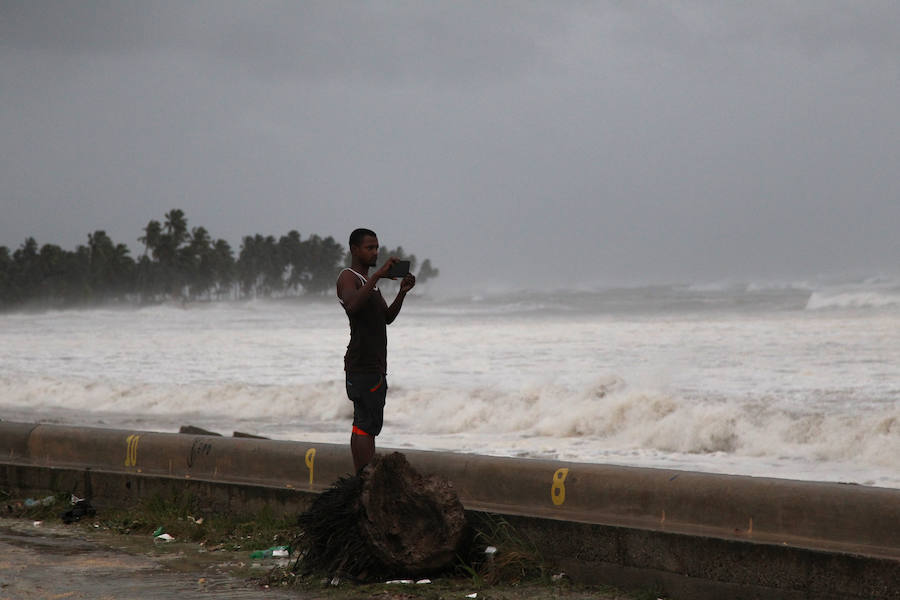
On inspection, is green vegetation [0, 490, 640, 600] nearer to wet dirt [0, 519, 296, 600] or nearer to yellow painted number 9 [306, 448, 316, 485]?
wet dirt [0, 519, 296, 600]

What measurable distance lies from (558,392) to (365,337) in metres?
14.5

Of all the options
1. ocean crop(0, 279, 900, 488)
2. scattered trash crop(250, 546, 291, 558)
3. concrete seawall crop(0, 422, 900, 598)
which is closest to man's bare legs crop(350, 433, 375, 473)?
concrete seawall crop(0, 422, 900, 598)

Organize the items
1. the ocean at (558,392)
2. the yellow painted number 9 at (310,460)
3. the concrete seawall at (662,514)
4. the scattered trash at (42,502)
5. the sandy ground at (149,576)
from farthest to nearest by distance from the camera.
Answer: the ocean at (558,392)
the scattered trash at (42,502)
the yellow painted number 9 at (310,460)
the sandy ground at (149,576)
the concrete seawall at (662,514)

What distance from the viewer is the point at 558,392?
19.8 m

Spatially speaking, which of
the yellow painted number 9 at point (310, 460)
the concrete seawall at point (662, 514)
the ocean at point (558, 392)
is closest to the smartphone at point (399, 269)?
the concrete seawall at point (662, 514)

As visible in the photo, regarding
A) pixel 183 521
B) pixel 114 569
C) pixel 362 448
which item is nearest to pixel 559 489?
pixel 362 448

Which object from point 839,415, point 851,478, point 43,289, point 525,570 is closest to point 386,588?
point 525,570

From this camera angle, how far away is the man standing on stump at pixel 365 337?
18.1ft

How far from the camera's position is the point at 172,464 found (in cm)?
730

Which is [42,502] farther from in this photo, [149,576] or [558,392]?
[558,392]

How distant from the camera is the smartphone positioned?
5.54 m

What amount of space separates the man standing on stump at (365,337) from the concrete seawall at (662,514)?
0.65m

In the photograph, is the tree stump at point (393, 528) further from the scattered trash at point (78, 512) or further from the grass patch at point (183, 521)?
the scattered trash at point (78, 512)

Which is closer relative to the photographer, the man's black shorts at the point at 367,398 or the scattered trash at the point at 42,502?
the man's black shorts at the point at 367,398
